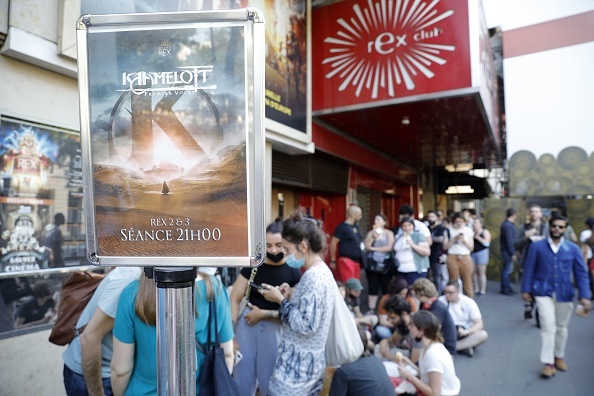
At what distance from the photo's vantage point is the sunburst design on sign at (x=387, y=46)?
5.96 metres

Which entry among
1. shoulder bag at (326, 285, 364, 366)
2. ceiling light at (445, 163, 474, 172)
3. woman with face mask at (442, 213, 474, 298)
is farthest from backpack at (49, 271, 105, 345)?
ceiling light at (445, 163, 474, 172)

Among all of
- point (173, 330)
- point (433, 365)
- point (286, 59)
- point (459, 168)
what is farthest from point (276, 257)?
point (459, 168)

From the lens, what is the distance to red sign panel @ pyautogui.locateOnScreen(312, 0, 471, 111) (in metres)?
5.79

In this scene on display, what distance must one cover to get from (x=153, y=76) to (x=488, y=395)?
4.29m

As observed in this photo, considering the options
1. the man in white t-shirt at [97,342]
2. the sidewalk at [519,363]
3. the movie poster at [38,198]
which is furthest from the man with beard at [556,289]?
the movie poster at [38,198]

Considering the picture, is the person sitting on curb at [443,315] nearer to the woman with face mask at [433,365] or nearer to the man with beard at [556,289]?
the man with beard at [556,289]

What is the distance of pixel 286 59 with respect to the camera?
6266 millimetres

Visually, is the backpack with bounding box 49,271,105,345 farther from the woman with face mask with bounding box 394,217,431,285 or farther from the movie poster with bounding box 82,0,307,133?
the woman with face mask with bounding box 394,217,431,285

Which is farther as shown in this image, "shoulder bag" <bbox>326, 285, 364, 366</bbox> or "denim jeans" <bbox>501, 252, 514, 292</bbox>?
"denim jeans" <bbox>501, 252, 514, 292</bbox>

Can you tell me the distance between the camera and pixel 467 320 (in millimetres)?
5000

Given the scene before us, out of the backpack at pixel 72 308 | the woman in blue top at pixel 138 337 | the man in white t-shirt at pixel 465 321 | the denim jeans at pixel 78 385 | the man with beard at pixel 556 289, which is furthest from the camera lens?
the man in white t-shirt at pixel 465 321

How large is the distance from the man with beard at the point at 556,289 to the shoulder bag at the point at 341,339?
3.08 meters

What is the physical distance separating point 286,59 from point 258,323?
4641mm

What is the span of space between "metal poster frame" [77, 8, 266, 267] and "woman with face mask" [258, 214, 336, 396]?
144cm
